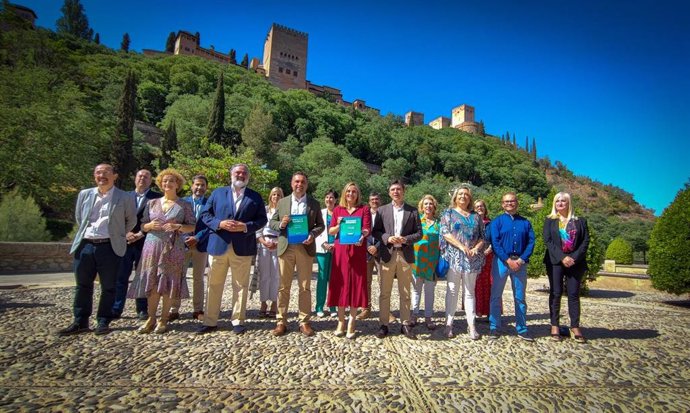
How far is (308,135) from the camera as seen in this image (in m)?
55.9

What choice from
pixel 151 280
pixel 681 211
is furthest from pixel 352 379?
pixel 681 211

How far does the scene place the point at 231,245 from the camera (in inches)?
159

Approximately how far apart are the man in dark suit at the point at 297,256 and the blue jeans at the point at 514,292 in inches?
104

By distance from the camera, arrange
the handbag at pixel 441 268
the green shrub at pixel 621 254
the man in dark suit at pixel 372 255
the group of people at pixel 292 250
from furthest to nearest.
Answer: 1. the green shrub at pixel 621 254
2. the handbag at pixel 441 268
3. the man in dark suit at pixel 372 255
4. the group of people at pixel 292 250

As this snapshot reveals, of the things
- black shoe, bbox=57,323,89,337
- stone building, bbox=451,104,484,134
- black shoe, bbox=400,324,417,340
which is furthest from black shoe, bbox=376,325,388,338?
stone building, bbox=451,104,484,134

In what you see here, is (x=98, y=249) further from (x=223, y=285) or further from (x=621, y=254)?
(x=621, y=254)

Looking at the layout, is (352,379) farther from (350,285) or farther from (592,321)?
(592,321)

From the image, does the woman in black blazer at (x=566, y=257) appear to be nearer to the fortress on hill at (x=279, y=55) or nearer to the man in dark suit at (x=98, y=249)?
the man in dark suit at (x=98, y=249)

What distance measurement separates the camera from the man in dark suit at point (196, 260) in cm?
445

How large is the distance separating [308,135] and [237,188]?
53366 mm

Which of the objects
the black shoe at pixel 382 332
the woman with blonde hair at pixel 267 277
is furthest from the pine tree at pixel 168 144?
the black shoe at pixel 382 332

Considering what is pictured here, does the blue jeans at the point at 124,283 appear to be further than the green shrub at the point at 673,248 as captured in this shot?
No

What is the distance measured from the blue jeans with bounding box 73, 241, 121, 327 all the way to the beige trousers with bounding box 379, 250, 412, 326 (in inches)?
138

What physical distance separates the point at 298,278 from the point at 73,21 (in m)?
102
